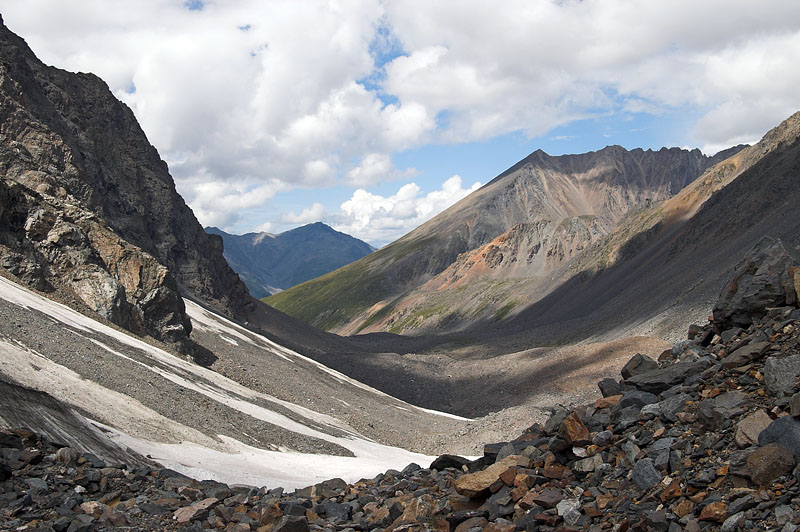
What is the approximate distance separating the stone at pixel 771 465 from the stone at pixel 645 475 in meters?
1.47

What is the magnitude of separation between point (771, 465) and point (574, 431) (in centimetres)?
355

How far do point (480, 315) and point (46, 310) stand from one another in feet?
430

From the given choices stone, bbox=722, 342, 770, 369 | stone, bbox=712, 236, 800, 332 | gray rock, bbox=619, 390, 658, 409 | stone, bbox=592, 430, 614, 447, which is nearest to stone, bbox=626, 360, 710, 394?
gray rock, bbox=619, 390, 658, 409

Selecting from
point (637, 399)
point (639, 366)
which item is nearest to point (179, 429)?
point (639, 366)

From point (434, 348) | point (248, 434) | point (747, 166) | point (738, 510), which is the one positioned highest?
point (747, 166)

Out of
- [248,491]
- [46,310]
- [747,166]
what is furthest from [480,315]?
[248,491]

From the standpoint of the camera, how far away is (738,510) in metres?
7.66

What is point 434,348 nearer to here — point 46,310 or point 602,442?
point 46,310

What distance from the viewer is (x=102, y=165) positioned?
77062mm

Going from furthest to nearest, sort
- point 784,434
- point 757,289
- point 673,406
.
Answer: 1. point 757,289
2. point 673,406
3. point 784,434

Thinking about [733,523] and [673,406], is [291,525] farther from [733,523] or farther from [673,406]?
[673,406]

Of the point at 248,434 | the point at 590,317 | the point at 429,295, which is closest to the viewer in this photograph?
the point at 248,434

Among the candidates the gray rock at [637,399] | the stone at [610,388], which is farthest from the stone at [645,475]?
the stone at [610,388]

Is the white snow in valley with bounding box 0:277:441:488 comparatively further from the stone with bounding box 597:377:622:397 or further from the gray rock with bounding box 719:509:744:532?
the gray rock with bounding box 719:509:744:532
